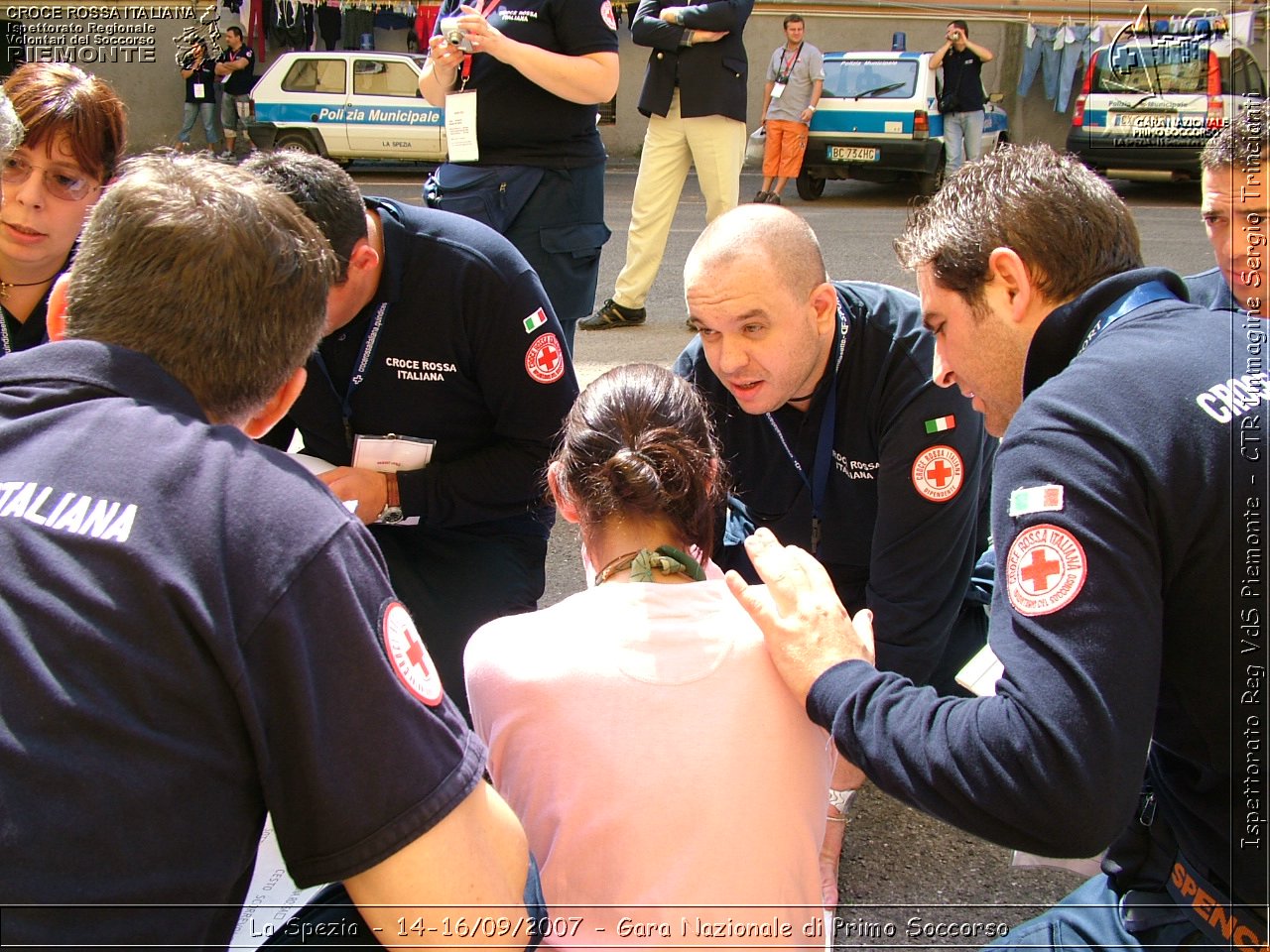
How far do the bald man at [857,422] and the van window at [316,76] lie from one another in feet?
46.5

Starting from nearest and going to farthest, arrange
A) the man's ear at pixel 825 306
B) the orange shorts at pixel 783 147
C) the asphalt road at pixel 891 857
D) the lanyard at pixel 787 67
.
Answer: the asphalt road at pixel 891 857, the man's ear at pixel 825 306, the orange shorts at pixel 783 147, the lanyard at pixel 787 67

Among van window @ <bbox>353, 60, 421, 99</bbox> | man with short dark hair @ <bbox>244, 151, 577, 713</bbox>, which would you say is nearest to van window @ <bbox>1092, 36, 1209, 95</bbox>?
van window @ <bbox>353, 60, 421, 99</bbox>

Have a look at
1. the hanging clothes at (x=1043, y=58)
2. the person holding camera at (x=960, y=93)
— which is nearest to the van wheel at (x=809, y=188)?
the person holding camera at (x=960, y=93)

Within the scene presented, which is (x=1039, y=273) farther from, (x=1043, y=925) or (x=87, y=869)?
(x=87, y=869)

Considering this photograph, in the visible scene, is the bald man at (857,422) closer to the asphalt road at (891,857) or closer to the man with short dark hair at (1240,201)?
the asphalt road at (891,857)

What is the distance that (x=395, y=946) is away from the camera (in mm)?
1337

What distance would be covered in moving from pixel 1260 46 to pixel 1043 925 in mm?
19782

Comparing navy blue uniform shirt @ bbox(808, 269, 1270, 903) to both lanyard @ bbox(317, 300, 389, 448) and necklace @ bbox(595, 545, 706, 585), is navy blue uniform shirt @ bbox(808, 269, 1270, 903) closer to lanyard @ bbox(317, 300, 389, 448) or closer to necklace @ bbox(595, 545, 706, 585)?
necklace @ bbox(595, 545, 706, 585)

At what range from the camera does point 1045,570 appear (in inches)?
55.3

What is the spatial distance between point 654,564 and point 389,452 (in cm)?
129

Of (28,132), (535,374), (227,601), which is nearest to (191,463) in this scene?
(227,601)

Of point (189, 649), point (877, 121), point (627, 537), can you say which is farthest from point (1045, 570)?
point (877, 121)

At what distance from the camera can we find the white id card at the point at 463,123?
3.81 metres

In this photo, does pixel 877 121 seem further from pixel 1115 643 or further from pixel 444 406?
pixel 1115 643
